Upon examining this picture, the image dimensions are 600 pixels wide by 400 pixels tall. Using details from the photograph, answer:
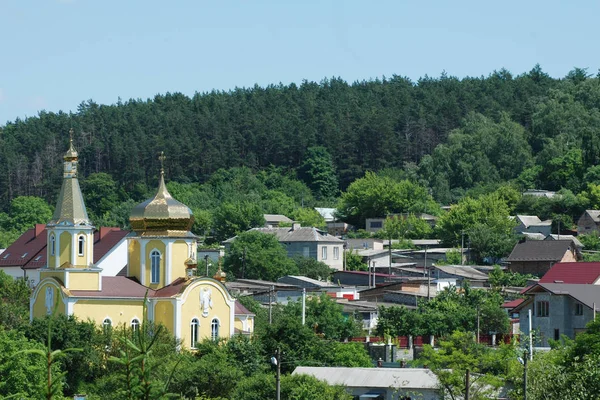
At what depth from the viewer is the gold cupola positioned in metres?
43.6

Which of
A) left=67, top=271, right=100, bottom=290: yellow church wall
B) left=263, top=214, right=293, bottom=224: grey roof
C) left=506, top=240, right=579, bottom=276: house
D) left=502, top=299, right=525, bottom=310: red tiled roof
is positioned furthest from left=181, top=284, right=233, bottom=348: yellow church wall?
left=263, top=214, right=293, bottom=224: grey roof

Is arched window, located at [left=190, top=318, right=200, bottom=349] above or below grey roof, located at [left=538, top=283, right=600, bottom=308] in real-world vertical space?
below

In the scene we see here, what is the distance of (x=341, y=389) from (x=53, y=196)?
8112cm

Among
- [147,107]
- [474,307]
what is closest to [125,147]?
[147,107]

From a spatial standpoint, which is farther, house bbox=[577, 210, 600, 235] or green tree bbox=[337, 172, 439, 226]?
green tree bbox=[337, 172, 439, 226]

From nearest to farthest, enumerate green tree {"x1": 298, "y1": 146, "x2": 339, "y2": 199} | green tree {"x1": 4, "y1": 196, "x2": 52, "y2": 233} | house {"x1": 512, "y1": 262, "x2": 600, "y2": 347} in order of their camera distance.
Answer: house {"x1": 512, "y1": 262, "x2": 600, "y2": 347} → green tree {"x1": 4, "y1": 196, "x2": 52, "y2": 233} → green tree {"x1": 298, "y1": 146, "x2": 339, "y2": 199}

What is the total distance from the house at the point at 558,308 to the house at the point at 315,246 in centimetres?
2516

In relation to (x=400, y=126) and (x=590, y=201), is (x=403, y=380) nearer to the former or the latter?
(x=590, y=201)

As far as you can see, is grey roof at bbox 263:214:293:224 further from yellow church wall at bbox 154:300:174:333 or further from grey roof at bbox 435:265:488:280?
yellow church wall at bbox 154:300:174:333

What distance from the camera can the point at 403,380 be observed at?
33.4 m

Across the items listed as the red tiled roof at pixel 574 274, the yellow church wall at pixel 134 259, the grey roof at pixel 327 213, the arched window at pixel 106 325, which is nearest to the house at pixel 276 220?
the grey roof at pixel 327 213

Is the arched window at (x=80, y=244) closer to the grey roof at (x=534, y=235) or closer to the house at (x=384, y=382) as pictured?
the house at (x=384, y=382)

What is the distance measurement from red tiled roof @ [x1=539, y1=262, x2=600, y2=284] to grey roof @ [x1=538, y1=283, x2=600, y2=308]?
2.38 metres

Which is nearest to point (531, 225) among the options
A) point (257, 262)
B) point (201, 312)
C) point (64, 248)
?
point (257, 262)
